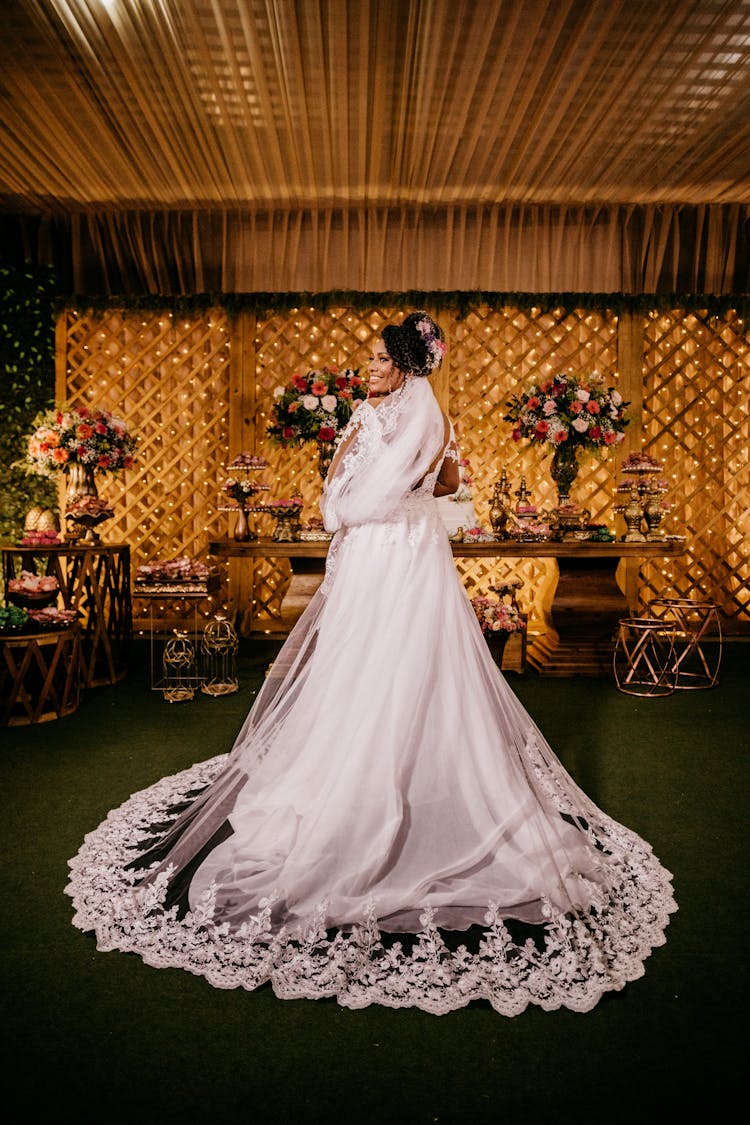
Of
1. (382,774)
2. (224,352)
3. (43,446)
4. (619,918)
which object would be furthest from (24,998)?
(224,352)

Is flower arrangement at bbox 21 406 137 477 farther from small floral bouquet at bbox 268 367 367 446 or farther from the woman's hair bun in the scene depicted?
the woman's hair bun

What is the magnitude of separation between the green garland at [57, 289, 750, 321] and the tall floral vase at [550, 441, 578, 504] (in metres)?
1.48

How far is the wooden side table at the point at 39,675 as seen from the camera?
3.14 meters

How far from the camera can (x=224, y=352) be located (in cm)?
552

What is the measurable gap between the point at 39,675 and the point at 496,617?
2.32 m

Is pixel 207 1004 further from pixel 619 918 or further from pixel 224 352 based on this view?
pixel 224 352

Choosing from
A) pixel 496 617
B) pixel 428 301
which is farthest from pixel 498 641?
pixel 428 301

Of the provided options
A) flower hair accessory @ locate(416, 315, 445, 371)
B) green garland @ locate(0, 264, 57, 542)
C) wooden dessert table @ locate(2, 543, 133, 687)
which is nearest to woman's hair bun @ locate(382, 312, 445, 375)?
flower hair accessory @ locate(416, 315, 445, 371)

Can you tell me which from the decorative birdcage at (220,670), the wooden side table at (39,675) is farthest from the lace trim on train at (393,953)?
the decorative birdcage at (220,670)

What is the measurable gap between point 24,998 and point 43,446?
298cm

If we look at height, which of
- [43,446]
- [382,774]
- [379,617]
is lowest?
[382,774]

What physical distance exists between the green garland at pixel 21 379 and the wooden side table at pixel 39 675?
7.61 ft

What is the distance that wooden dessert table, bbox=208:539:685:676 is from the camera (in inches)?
163

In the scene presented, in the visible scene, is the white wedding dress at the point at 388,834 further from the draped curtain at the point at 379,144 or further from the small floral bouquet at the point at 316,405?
the draped curtain at the point at 379,144
